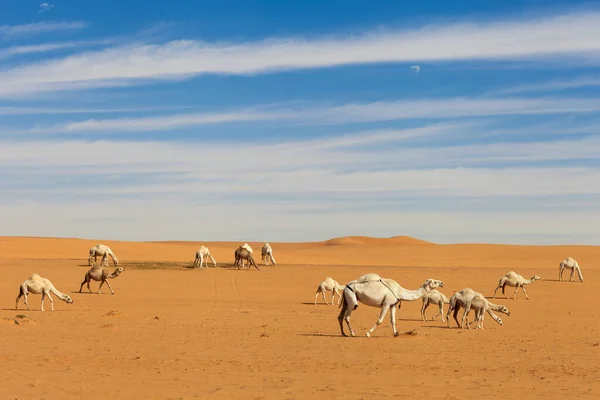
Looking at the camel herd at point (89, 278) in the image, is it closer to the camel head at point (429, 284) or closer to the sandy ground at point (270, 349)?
the sandy ground at point (270, 349)

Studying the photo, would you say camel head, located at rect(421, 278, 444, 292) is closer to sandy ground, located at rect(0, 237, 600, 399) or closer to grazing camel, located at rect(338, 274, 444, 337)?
sandy ground, located at rect(0, 237, 600, 399)

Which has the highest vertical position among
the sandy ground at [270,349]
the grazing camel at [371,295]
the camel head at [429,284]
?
the camel head at [429,284]

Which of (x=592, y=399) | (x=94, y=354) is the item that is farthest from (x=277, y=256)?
(x=592, y=399)

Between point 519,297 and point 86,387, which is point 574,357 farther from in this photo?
point 519,297

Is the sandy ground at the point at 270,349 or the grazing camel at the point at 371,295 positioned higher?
the grazing camel at the point at 371,295

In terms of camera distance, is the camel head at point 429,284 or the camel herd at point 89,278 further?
the camel herd at point 89,278

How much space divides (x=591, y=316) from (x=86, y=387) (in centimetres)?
1849

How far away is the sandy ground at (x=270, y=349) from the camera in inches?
520

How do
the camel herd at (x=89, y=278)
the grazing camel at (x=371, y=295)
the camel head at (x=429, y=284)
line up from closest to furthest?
the grazing camel at (x=371, y=295)
the camel head at (x=429, y=284)
the camel herd at (x=89, y=278)

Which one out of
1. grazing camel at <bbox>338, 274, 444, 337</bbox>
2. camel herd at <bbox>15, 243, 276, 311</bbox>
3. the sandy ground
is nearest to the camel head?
the sandy ground

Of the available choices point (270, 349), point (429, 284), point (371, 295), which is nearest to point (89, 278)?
point (429, 284)

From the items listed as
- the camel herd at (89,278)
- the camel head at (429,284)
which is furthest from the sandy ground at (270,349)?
the camel head at (429,284)

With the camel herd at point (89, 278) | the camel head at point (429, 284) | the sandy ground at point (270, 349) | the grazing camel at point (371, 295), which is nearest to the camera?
the sandy ground at point (270, 349)

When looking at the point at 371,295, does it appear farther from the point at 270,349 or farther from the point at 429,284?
the point at 270,349
